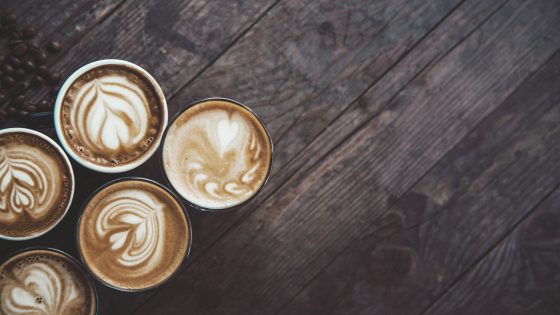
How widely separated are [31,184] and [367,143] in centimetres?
88

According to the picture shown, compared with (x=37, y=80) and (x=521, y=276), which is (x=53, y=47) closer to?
(x=37, y=80)

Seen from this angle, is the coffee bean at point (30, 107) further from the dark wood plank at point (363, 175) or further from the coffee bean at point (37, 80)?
the dark wood plank at point (363, 175)

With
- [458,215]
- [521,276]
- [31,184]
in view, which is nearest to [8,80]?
[31,184]

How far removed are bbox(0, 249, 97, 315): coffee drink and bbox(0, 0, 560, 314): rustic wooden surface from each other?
0.12 m

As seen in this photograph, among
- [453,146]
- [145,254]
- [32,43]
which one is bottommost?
[145,254]

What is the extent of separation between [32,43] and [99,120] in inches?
13.3

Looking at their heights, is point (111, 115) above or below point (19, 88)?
below

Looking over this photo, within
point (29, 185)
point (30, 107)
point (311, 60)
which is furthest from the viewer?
point (311, 60)

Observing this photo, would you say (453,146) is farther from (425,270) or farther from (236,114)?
(236,114)

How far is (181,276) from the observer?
1.41 metres

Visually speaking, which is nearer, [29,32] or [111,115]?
[111,115]

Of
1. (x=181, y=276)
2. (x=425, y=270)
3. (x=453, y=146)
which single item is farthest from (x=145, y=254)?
(x=453, y=146)

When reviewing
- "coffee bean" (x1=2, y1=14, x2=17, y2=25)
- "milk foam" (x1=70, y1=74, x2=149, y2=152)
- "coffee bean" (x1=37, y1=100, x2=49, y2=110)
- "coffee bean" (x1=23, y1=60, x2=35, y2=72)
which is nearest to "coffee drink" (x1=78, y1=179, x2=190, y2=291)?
"milk foam" (x1=70, y1=74, x2=149, y2=152)

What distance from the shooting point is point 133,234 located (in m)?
1.25
